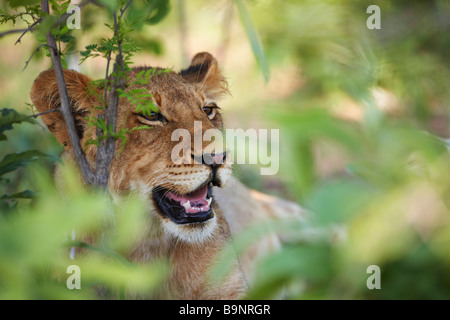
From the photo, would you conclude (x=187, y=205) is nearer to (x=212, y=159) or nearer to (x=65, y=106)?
(x=212, y=159)

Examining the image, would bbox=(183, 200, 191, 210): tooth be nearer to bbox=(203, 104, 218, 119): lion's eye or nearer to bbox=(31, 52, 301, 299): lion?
bbox=(31, 52, 301, 299): lion

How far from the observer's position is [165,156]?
2039 mm

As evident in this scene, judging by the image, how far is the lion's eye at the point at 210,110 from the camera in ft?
7.50

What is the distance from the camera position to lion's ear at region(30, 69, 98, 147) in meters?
1.93

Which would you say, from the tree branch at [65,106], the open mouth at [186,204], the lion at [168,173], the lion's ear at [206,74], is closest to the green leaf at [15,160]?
the tree branch at [65,106]

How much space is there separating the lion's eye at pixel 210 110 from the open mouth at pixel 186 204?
37 centimetres

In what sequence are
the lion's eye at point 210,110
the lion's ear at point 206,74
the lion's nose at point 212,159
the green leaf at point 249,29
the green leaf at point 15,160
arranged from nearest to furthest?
1. the green leaf at point 249,29
2. the green leaf at point 15,160
3. the lion's nose at point 212,159
4. the lion's eye at point 210,110
5. the lion's ear at point 206,74

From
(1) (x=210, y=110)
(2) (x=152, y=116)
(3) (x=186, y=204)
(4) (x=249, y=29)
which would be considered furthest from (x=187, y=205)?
(4) (x=249, y=29)

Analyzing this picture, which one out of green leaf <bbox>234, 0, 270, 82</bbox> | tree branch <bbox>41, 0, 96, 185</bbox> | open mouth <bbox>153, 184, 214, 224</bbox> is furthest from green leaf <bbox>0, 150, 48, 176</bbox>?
green leaf <bbox>234, 0, 270, 82</bbox>

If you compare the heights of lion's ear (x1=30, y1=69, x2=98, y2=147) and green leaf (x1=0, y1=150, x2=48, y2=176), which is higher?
lion's ear (x1=30, y1=69, x2=98, y2=147)

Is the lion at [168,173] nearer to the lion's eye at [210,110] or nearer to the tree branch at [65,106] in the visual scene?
the lion's eye at [210,110]

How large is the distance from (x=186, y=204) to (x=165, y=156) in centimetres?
19

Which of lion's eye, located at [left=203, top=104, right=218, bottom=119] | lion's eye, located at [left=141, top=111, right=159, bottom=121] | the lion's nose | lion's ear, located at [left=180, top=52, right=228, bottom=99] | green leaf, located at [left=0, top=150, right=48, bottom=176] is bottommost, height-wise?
green leaf, located at [left=0, top=150, right=48, bottom=176]
